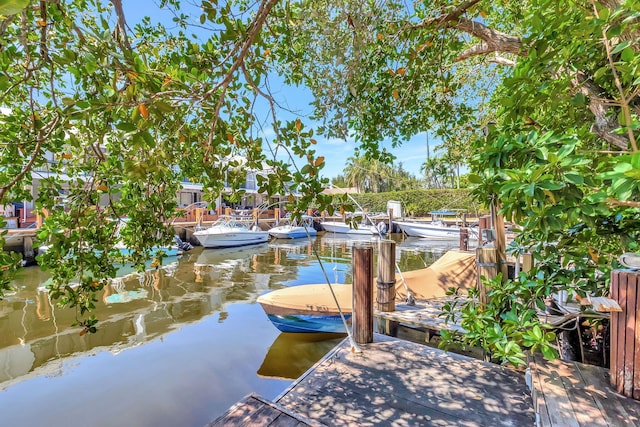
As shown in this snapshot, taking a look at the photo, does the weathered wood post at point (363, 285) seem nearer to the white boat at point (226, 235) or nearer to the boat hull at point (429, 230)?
the white boat at point (226, 235)

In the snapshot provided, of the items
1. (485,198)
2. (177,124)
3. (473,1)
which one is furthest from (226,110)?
(473,1)

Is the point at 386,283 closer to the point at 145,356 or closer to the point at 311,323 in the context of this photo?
the point at 311,323

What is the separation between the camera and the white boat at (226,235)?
1680cm

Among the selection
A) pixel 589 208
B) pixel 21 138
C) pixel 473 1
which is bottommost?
pixel 589 208

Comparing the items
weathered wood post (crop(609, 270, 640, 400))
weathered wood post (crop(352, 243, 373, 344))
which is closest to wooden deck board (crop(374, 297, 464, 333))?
weathered wood post (crop(352, 243, 373, 344))

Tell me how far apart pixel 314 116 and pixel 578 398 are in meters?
3.08

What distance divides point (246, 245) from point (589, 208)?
60.3ft

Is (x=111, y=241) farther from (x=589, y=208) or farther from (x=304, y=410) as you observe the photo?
(x=589, y=208)

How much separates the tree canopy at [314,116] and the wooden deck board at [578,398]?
410 millimetres

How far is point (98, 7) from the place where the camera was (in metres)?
3.18

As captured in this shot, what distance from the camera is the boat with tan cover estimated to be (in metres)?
5.55

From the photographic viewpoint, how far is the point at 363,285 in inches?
149

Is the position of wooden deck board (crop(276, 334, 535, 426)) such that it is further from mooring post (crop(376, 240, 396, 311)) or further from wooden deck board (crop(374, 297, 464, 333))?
mooring post (crop(376, 240, 396, 311))

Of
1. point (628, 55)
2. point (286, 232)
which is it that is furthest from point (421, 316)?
point (286, 232)
